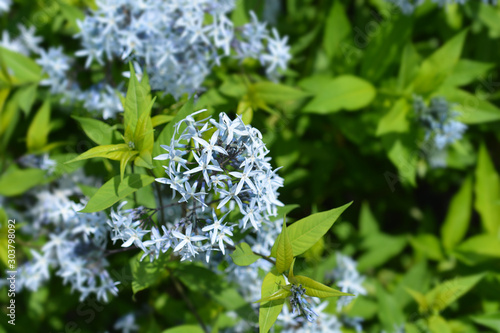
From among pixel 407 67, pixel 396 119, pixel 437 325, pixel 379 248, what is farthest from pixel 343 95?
pixel 437 325

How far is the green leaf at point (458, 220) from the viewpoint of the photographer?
4.48 metres

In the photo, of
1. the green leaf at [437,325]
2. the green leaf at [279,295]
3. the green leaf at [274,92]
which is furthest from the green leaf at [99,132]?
the green leaf at [437,325]

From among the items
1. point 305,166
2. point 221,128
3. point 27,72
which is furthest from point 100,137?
point 305,166

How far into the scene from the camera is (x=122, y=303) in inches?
172

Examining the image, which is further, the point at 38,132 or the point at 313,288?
the point at 38,132

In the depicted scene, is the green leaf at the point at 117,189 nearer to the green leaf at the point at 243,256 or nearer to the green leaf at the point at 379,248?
the green leaf at the point at 243,256

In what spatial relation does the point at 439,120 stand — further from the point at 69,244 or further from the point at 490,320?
the point at 69,244

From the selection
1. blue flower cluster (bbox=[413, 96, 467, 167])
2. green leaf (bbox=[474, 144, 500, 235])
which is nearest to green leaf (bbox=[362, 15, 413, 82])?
blue flower cluster (bbox=[413, 96, 467, 167])

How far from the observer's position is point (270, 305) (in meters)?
2.17

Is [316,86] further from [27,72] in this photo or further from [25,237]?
[25,237]

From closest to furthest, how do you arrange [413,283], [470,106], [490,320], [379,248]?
[490,320] → [470,106] → [413,283] → [379,248]

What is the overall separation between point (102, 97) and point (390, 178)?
332 cm

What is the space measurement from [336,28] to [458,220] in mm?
2405

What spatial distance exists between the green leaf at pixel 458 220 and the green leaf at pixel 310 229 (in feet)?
9.36
